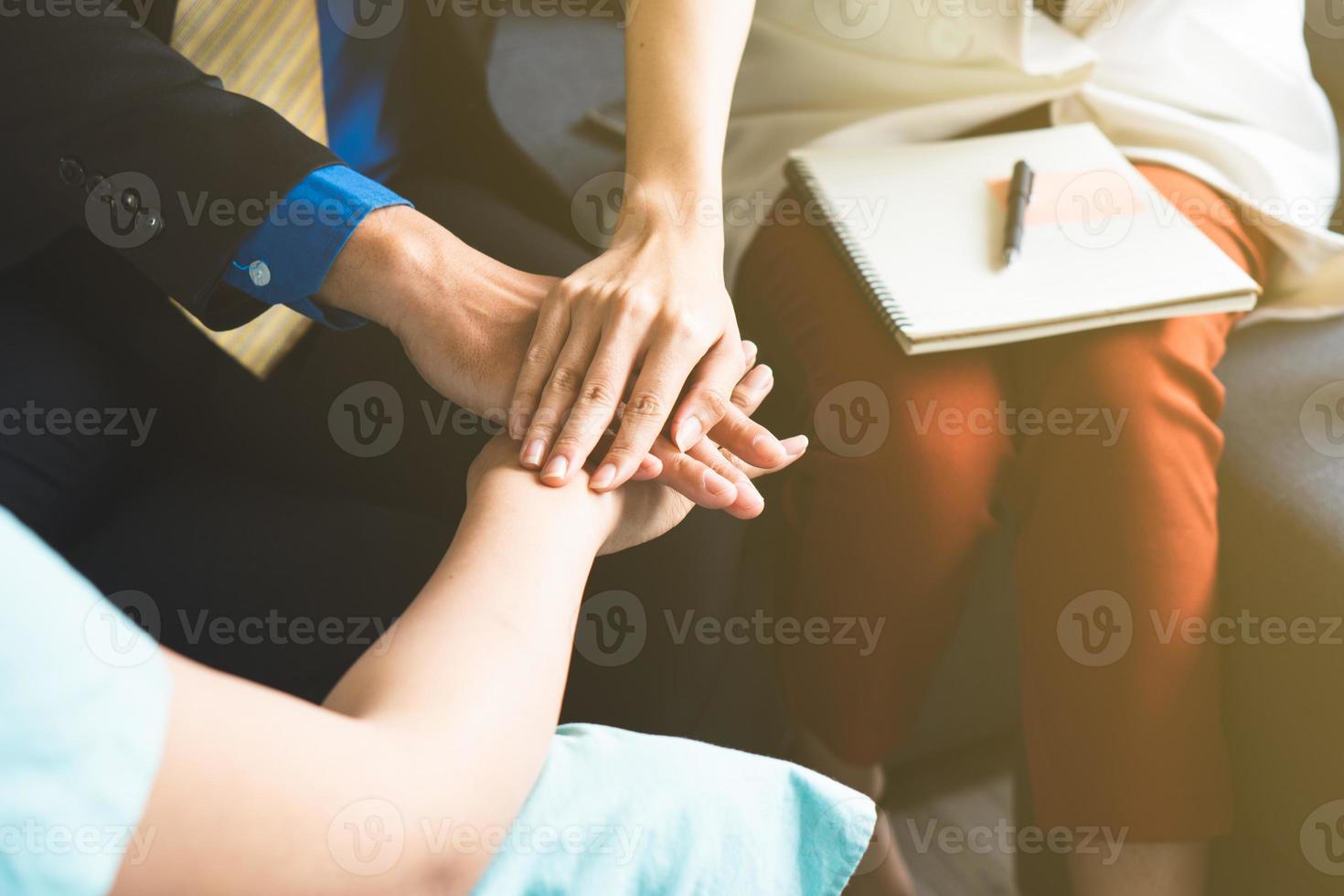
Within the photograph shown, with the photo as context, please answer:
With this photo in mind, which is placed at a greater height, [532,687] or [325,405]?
[532,687]

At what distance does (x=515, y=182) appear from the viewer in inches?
44.7

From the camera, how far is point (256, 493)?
85 centimetres

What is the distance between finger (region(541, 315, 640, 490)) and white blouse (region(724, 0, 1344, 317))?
0.34m

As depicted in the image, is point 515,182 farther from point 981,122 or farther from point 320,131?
point 981,122

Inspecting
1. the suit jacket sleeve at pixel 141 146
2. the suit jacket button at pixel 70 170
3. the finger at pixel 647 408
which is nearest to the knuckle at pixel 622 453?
the finger at pixel 647 408

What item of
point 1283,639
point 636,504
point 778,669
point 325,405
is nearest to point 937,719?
point 778,669

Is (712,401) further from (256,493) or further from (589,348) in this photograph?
(256,493)

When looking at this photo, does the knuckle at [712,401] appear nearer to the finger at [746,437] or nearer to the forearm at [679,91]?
the finger at [746,437]

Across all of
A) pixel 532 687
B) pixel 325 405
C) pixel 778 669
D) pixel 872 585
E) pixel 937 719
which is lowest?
pixel 937 719

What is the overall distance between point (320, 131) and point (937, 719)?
902 mm

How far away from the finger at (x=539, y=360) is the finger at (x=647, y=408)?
6 centimetres

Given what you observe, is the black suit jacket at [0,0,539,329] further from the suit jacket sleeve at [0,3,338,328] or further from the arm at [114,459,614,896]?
the arm at [114,459,614,896]

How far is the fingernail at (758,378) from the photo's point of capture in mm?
821

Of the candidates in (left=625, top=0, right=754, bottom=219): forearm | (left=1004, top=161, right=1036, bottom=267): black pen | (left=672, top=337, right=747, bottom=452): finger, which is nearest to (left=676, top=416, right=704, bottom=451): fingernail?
(left=672, top=337, right=747, bottom=452): finger
